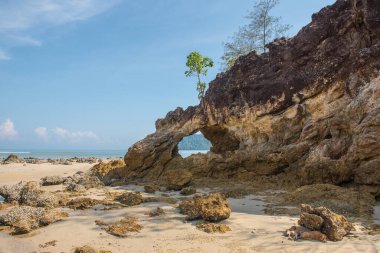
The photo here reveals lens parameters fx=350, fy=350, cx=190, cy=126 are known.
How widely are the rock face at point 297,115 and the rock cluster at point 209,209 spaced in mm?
5959

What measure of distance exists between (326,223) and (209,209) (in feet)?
10.0

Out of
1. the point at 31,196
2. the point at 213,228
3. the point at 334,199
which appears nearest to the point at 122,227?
the point at 213,228

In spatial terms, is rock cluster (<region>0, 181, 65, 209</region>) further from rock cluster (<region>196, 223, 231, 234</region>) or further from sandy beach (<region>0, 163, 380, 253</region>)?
rock cluster (<region>196, 223, 231, 234</region>)

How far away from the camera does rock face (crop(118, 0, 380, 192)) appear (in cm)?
1347

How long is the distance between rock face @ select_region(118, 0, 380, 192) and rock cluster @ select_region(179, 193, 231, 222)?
596 cm

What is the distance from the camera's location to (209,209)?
9.66 metres

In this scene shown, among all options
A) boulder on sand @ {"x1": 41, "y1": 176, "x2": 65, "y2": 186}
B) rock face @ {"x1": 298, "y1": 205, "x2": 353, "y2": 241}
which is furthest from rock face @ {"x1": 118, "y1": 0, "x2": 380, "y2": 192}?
rock face @ {"x1": 298, "y1": 205, "x2": 353, "y2": 241}

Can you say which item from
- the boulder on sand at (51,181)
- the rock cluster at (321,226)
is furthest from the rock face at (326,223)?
the boulder on sand at (51,181)

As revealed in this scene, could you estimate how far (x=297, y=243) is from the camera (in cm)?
763

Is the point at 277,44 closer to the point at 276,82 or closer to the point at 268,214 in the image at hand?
the point at 276,82

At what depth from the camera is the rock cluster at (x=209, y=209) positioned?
31.3 ft

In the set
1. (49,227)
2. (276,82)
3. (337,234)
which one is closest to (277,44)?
(276,82)

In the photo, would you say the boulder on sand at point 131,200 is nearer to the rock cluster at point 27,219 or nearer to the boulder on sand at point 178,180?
the rock cluster at point 27,219

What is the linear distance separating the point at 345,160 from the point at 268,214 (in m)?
4.58
